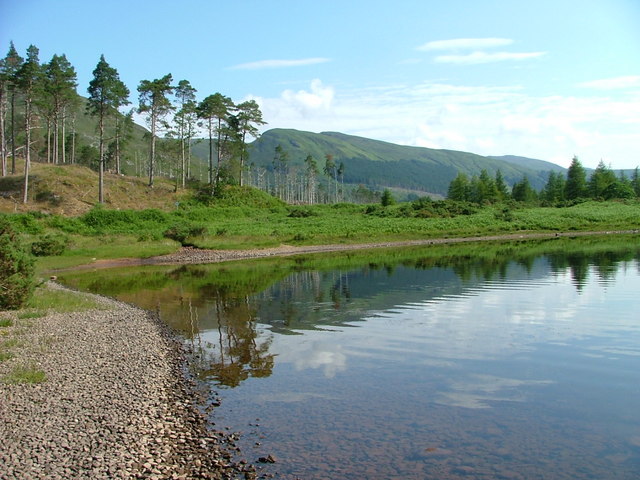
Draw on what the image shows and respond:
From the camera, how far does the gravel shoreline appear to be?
30.8 feet

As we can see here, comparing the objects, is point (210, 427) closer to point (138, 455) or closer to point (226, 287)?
point (138, 455)

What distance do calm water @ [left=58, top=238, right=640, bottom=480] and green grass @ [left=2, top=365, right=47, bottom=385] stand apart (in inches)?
172

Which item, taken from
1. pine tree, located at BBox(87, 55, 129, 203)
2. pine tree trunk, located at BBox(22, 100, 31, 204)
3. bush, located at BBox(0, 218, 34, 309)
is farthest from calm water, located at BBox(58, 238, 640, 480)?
pine tree, located at BBox(87, 55, 129, 203)

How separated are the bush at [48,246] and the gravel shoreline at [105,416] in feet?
98.9

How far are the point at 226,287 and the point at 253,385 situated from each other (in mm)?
19839

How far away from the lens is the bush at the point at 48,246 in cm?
4584

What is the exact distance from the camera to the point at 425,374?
1535 centimetres

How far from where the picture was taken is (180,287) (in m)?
34.5

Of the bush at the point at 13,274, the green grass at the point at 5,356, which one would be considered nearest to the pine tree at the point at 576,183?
the bush at the point at 13,274

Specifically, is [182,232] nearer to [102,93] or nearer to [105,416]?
[102,93]

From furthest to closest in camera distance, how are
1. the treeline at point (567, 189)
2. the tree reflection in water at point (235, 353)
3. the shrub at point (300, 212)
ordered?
1. the treeline at point (567, 189)
2. the shrub at point (300, 212)
3. the tree reflection in water at point (235, 353)

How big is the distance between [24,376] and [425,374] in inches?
431

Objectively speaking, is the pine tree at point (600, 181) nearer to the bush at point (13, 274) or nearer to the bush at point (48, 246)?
the bush at point (48, 246)

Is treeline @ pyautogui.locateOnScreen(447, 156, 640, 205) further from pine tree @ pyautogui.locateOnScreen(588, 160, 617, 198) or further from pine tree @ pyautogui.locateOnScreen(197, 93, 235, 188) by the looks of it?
pine tree @ pyautogui.locateOnScreen(197, 93, 235, 188)
